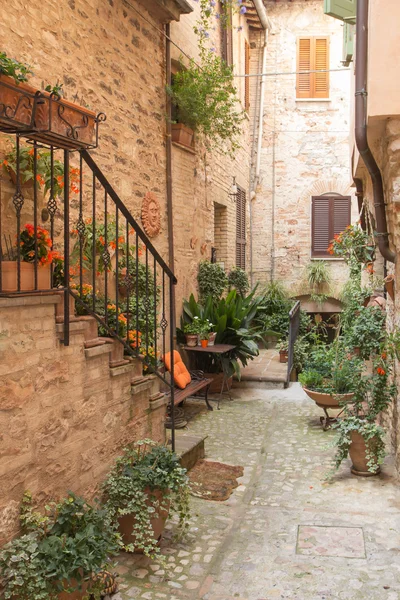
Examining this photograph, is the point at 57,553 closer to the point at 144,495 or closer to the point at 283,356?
the point at 144,495

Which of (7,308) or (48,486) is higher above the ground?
(7,308)

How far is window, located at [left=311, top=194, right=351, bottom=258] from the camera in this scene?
1360 cm

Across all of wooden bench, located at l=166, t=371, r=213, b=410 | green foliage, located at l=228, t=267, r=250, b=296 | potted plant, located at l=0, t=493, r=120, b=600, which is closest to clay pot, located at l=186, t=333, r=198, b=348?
wooden bench, located at l=166, t=371, r=213, b=410

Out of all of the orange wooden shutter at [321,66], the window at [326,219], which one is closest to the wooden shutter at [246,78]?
the orange wooden shutter at [321,66]

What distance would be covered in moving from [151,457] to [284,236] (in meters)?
10.6

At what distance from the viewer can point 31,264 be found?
3328 millimetres

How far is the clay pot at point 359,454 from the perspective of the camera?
203 inches

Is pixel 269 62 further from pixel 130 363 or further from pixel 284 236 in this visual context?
pixel 130 363

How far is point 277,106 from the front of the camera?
13828mm

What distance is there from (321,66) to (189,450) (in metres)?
11.4

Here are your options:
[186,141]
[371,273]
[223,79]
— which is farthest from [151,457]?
[223,79]

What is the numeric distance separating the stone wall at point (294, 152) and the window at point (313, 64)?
130mm

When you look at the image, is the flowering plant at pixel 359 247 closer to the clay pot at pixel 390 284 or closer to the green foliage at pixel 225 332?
the clay pot at pixel 390 284

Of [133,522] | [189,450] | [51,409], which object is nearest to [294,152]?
[189,450]
